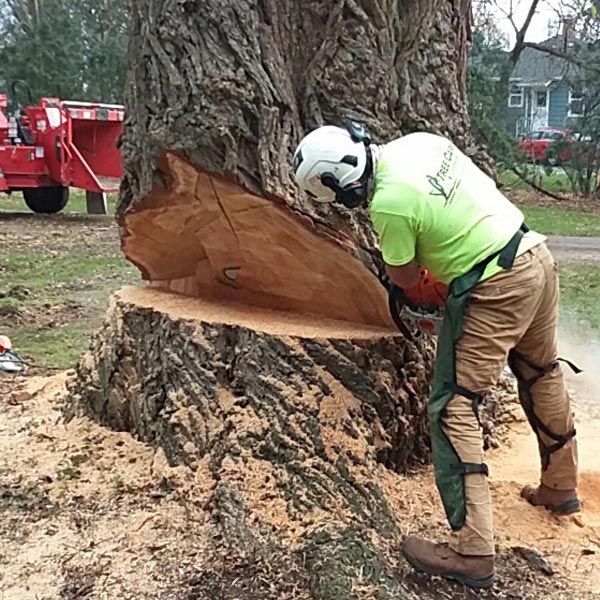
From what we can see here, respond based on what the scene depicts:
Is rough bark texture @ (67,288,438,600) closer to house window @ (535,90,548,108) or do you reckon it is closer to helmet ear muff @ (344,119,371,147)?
helmet ear muff @ (344,119,371,147)

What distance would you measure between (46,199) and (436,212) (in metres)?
11.6

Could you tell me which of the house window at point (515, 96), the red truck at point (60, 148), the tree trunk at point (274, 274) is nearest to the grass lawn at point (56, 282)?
the red truck at point (60, 148)

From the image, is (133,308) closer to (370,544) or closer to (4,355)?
(370,544)

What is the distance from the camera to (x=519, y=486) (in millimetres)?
3668

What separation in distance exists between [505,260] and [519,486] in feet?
3.60

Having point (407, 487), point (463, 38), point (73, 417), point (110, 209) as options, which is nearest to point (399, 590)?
point (407, 487)

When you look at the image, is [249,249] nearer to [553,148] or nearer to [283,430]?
[283,430]

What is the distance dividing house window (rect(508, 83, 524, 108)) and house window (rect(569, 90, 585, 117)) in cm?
124

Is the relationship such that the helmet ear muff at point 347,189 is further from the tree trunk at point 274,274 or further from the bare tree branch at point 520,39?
the bare tree branch at point 520,39

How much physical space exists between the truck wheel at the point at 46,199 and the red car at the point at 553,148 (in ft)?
30.2

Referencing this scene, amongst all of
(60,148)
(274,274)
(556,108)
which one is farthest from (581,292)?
(556,108)

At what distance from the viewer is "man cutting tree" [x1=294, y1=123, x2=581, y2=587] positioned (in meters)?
2.97

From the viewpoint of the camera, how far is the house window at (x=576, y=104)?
18688mm

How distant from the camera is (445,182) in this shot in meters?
3.02
